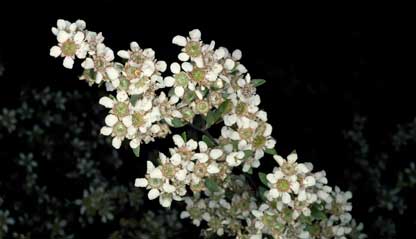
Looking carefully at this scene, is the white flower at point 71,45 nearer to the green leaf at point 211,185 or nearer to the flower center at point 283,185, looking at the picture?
the green leaf at point 211,185

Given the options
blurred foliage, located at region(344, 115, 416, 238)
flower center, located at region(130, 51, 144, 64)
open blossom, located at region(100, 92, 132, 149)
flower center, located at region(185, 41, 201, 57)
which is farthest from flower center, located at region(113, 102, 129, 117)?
blurred foliage, located at region(344, 115, 416, 238)

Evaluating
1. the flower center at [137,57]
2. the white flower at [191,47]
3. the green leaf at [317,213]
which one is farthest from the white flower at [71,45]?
the green leaf at [317,213]

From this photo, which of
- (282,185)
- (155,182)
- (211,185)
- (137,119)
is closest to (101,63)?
(137,119)

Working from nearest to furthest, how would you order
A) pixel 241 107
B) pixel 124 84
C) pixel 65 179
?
pixel 124 84 < pixel 241 107 < pixel 65 179

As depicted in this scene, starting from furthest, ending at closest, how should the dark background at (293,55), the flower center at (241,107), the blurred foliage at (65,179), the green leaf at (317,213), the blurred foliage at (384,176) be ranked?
the dark background at (293,55), the blurred foliage at (384,176), the blurred foliage at (65,179), the green leaf at (317,213), the flower center at (241,107)

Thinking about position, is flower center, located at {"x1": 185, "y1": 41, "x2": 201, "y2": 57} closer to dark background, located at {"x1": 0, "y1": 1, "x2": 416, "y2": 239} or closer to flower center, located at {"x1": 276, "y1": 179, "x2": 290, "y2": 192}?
flower center, located at {"x1": 276, "y1": 179, "x2": 290, "y2": 192}

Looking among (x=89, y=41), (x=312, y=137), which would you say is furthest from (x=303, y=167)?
(x=312, y=137)

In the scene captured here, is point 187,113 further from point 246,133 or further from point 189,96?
point 246,133
